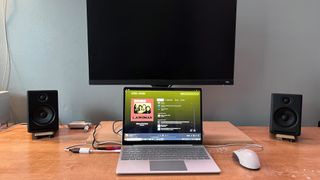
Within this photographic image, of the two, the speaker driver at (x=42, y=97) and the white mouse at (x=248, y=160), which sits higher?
the speaker driver at (x=42, y=97)

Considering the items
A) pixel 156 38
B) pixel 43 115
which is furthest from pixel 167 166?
pixel 43 115

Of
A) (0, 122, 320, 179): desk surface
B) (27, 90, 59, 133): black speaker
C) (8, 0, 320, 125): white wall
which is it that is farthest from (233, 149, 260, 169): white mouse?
(27, 90, 59, 133): black speaker

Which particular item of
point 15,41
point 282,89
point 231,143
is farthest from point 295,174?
point 15,41

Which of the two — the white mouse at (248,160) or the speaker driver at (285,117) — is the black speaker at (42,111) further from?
the speaker driver at (285,117)

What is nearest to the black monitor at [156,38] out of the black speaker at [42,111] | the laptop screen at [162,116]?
the laptop screen at [162,116]

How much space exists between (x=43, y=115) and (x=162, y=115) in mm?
524

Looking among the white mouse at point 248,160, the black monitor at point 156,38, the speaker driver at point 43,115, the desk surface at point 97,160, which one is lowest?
the desk surface at point 97,160

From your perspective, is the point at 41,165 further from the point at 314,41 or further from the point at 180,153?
the point at 314,41

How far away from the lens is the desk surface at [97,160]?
90 cm

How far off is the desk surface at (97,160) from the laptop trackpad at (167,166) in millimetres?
32

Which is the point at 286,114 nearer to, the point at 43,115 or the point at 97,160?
the point at 97,160

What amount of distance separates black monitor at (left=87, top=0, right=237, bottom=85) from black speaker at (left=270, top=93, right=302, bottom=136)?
31cm

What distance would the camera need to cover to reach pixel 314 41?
59.2 inches

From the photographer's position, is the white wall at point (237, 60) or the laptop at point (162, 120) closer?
the laptop at point (162, 120)
